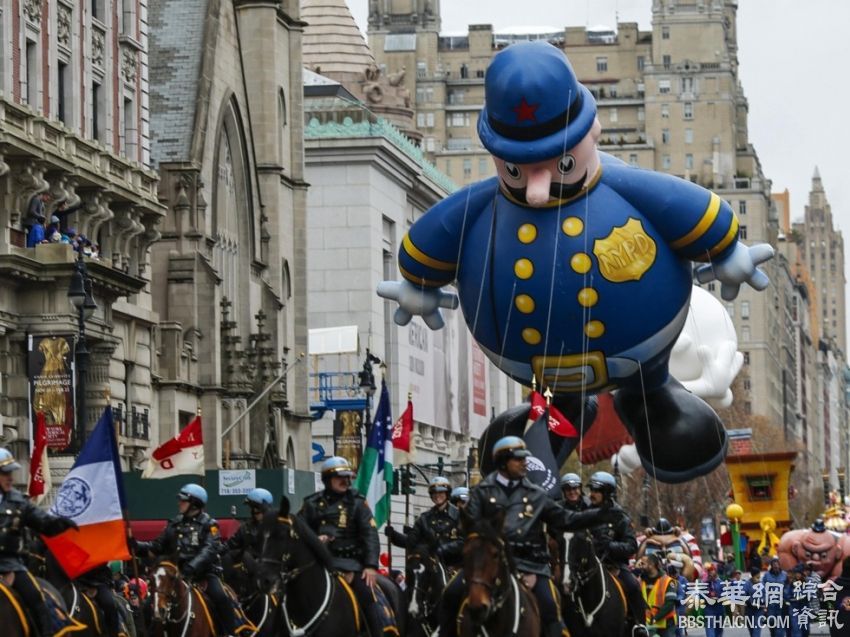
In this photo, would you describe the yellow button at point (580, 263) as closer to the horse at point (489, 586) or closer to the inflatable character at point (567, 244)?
the inflatable character at point (567, 244)

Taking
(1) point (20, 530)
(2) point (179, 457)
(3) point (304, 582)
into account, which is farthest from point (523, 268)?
(2) point (179, 457)

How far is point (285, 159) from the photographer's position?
73.8 metres

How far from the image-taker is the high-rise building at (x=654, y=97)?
581 feet

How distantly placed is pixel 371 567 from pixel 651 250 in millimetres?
5714

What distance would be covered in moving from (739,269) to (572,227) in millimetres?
1999

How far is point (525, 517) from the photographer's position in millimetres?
20625

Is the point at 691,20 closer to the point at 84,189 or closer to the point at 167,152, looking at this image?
the point at 167,152

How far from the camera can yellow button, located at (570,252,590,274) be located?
26.2 meters

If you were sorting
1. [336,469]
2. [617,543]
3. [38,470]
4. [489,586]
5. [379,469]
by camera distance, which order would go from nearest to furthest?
1. [489,586]
2. [336,469]
3. [617,543]
4. [379,469]
5. [38,470]

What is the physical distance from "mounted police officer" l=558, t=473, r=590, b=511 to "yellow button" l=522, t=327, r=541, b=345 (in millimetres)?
2313

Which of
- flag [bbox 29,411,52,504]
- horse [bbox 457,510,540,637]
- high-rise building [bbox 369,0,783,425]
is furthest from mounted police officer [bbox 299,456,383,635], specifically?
high-rise building [bbox 369,0,783,425]

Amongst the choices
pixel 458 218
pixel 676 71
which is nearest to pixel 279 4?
pixel 458 218

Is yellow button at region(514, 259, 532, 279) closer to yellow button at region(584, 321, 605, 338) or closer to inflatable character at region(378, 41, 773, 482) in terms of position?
inflatable character at region(378, 41, 773, 482)

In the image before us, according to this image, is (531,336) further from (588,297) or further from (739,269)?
(739,269)
